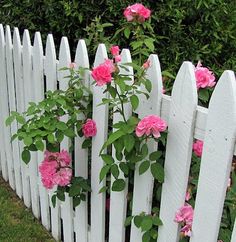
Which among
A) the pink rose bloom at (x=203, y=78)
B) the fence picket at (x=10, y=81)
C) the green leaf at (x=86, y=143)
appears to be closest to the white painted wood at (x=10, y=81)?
the fence picket at (x=10, y=81)

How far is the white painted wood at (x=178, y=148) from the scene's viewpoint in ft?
5.19

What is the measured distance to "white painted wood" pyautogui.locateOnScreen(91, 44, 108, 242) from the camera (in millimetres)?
2098

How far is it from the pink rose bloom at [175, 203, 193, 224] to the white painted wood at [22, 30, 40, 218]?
5.09 ft

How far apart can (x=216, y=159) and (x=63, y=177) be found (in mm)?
1087

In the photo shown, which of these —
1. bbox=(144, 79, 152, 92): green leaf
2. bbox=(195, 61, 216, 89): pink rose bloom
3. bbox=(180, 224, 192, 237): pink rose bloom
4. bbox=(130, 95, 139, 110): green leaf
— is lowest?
bbox=(180, 224, 192, 237): pink rose bloom

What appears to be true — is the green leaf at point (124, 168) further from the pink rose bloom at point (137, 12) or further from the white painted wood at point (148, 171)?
the pink rose bloom at point (137, 12)

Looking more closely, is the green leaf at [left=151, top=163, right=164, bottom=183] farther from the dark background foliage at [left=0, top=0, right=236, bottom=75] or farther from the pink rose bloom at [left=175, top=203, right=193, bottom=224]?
the dark background foliage at [left=0, top=0, right=236, bottom=75]

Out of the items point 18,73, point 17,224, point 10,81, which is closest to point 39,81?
point 18,73

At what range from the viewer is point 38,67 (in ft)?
8.90

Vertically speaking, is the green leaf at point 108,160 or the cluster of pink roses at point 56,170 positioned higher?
the green leaf at point 108,160

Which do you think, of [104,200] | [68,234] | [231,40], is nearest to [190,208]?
[104,200]

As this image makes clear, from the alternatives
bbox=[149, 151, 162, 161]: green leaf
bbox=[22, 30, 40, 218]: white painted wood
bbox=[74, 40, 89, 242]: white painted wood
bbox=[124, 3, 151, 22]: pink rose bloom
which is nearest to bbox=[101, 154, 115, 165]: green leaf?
bbox=[149, 151, 162, 161]: green leaf

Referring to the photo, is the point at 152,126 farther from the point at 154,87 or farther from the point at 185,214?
the point at 185,214

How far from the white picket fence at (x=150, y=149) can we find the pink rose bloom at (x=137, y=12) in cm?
20
